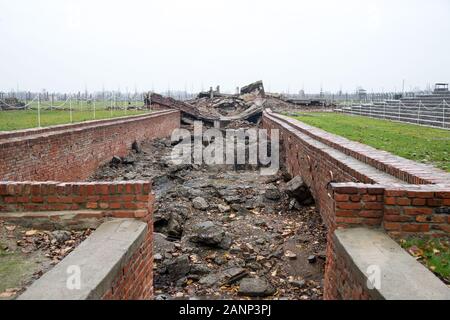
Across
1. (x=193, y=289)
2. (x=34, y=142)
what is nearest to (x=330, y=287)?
(x=193, y=289)

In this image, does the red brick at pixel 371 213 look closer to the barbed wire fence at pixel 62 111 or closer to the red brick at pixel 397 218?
the red brick at pixel 397 218

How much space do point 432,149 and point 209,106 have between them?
1126 inches

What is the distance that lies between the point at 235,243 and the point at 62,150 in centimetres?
549

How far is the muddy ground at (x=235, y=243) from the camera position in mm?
5086

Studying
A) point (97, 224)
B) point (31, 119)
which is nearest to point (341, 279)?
point (97, 224)

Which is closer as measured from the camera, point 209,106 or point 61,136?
point 61,136

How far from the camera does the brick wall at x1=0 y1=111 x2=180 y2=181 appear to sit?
770cm

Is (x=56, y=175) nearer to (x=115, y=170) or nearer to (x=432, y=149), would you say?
(x=115, y=170)

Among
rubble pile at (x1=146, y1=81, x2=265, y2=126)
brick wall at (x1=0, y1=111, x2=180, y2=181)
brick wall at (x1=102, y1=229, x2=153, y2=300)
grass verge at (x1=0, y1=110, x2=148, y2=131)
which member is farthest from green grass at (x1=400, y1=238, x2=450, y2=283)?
rubble pile at (x1=146, y1=81, x2=265, y2=126)

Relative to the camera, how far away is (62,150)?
9688mm

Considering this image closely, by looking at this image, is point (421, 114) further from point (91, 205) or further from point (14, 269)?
point (14, 269)

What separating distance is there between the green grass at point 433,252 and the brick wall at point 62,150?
6.84 metres
